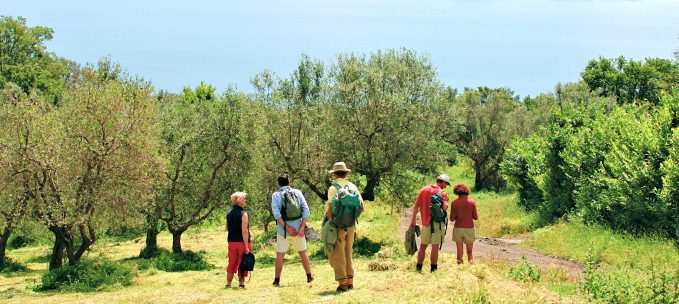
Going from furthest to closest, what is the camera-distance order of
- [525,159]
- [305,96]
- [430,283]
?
[525,159] < [305,96] < [430,283]

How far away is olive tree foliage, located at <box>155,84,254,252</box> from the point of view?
89.2 feet

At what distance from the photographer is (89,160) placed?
19.4 m

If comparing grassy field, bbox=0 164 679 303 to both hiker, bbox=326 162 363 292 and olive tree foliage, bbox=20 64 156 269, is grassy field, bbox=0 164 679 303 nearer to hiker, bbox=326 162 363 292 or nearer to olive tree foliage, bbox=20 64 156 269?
hiker, bbox=326 162 363 292

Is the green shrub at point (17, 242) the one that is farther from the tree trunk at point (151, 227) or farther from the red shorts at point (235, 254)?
the red shorts at point (235, 254)

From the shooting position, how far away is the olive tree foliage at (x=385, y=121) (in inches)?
958

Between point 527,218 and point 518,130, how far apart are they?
88.3ft

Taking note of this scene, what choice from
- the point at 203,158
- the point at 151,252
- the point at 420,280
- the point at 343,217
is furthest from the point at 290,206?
the point at 151,252

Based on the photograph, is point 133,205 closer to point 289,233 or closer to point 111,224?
point 111,224

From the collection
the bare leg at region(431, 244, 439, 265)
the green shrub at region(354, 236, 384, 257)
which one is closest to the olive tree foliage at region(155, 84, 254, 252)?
the green shrub at region(354, 236, 384, 257)

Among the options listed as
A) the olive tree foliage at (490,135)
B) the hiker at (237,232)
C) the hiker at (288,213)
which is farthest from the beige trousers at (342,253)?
the olive tree foliage at (490,135)

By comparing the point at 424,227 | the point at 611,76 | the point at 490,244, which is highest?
the point at 611,76

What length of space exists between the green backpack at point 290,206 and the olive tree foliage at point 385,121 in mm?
12485

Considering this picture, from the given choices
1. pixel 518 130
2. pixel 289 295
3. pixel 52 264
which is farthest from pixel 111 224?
pixel 518 130

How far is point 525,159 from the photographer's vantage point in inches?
1577
